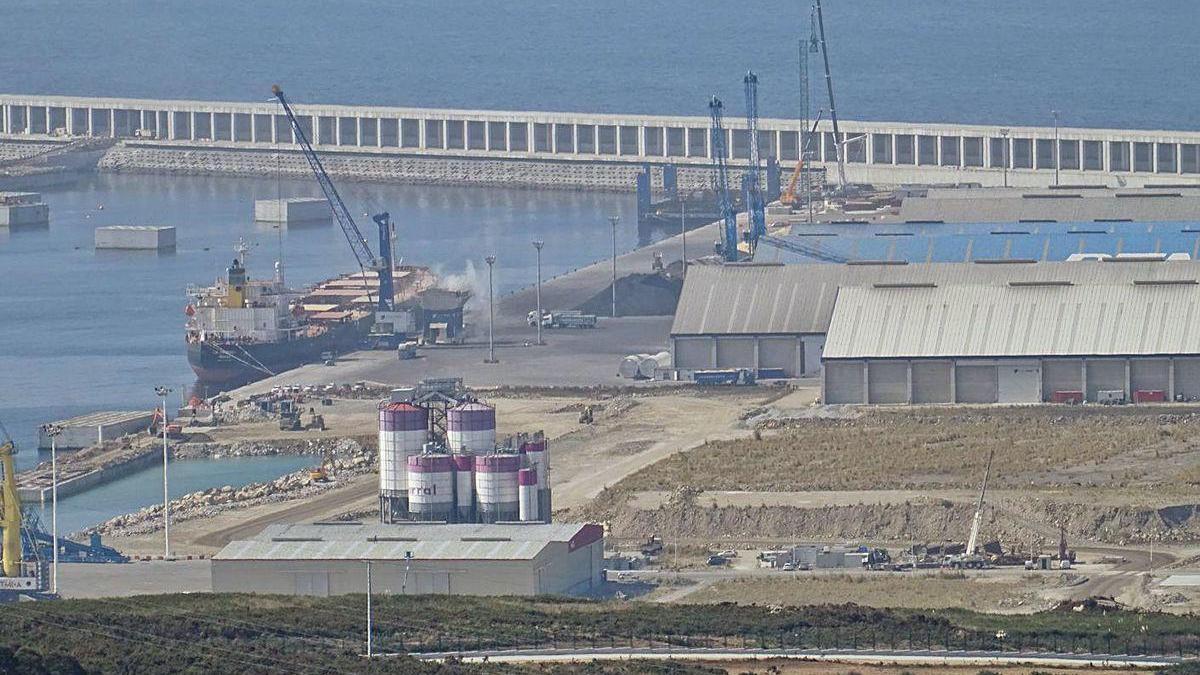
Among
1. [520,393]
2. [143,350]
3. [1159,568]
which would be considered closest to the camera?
[1159,568]

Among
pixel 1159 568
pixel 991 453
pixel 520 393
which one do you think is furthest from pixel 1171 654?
pixel 520 393

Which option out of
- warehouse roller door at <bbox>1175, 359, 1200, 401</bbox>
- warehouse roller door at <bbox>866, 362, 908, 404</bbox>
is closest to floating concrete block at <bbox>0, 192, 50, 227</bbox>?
warehouse roller door at <bbox>866, 362, 908, 404</bbox>

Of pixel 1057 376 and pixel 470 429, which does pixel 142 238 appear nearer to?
pixel 1057 376

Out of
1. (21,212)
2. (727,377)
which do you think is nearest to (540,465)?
(727,377)

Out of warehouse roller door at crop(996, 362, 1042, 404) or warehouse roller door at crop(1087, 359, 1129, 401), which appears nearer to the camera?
warehouse roller door at crop(1087, 359, 1129, 401)

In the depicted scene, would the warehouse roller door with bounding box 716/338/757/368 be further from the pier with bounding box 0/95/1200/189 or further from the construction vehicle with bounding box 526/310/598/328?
the pier with bounding box 0/95/1200/189

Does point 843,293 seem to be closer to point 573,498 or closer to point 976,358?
point 976,358

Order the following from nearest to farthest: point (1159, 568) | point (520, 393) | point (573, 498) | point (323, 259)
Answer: point (1159, 568) < point (573, 498) < point (520, 393) < point (323, 259)
